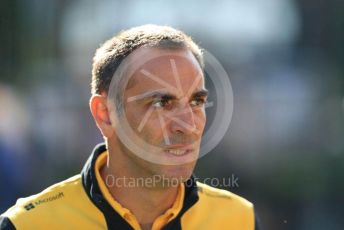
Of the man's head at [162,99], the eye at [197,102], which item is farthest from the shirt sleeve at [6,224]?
the eye at [197,102]

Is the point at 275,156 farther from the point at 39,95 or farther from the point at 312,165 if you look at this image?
the point at 39,95

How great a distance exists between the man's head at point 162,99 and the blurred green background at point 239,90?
396cm

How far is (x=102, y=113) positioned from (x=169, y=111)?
37 centimetres

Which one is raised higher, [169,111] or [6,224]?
[169,111]

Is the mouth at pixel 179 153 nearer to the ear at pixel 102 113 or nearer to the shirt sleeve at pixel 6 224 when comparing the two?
the ear at pixel 102 113

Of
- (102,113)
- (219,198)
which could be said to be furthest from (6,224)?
(219,198)

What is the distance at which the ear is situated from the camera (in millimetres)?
3664

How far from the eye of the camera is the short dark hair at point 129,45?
143 inches

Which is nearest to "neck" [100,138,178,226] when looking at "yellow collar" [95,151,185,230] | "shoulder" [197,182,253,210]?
"yellow collar" [95,151,185,230]

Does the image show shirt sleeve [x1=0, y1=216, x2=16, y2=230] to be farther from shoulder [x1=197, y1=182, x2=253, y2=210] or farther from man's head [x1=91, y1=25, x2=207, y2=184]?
shoulder [x1=197, y1=182, x2=253, y2=210]

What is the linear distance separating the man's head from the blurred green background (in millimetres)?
3960

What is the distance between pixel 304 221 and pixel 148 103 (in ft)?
14.3

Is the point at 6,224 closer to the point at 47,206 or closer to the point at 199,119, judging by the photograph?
the point at 47,206

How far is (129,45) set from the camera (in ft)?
12.0
